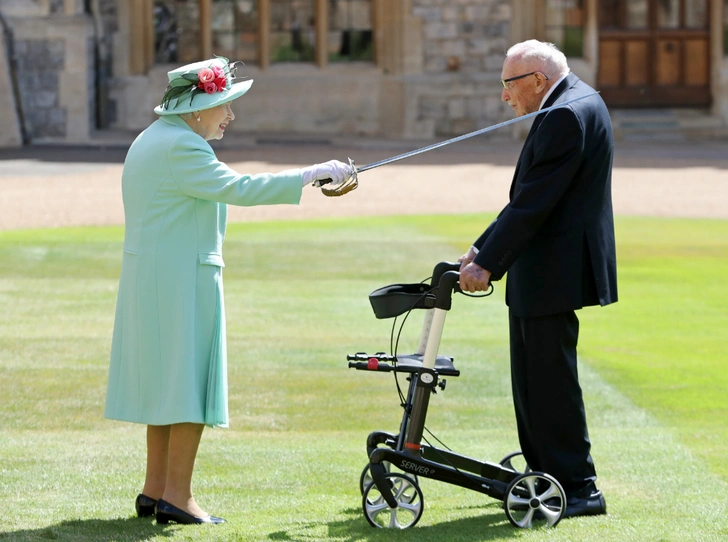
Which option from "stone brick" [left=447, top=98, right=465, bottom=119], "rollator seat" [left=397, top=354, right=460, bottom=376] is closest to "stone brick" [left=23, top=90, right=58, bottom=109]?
"stone brick" [left=447, top=98, right=465, bottom=119]

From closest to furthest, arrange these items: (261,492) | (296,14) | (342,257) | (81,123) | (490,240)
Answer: (490,240)
(261,492)
(342,257)
(81,123)
(296,14)

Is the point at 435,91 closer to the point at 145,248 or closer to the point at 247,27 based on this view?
the point at 247,27

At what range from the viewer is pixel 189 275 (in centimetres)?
425

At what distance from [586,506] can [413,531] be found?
654mm

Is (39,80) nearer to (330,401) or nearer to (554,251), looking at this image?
(330,401)

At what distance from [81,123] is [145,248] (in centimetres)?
1896

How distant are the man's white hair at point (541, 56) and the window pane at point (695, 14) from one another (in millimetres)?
20363

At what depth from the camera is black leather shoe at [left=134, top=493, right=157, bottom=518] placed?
439 centimetres

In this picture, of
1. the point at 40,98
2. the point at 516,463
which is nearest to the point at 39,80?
the point at 40,98

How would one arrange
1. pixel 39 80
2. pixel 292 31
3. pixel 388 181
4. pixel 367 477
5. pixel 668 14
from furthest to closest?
pixel 292 31, pixel 668 14, pixel 39 80, pixel 388 181, pixel 367 477

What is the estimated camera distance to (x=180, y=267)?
4.24 meters

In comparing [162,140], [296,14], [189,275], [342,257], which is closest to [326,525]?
[189,275]

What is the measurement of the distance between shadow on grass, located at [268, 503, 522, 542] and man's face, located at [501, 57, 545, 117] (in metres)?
1.44

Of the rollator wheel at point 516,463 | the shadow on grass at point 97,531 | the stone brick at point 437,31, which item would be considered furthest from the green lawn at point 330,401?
the stone brick at point 437,31
